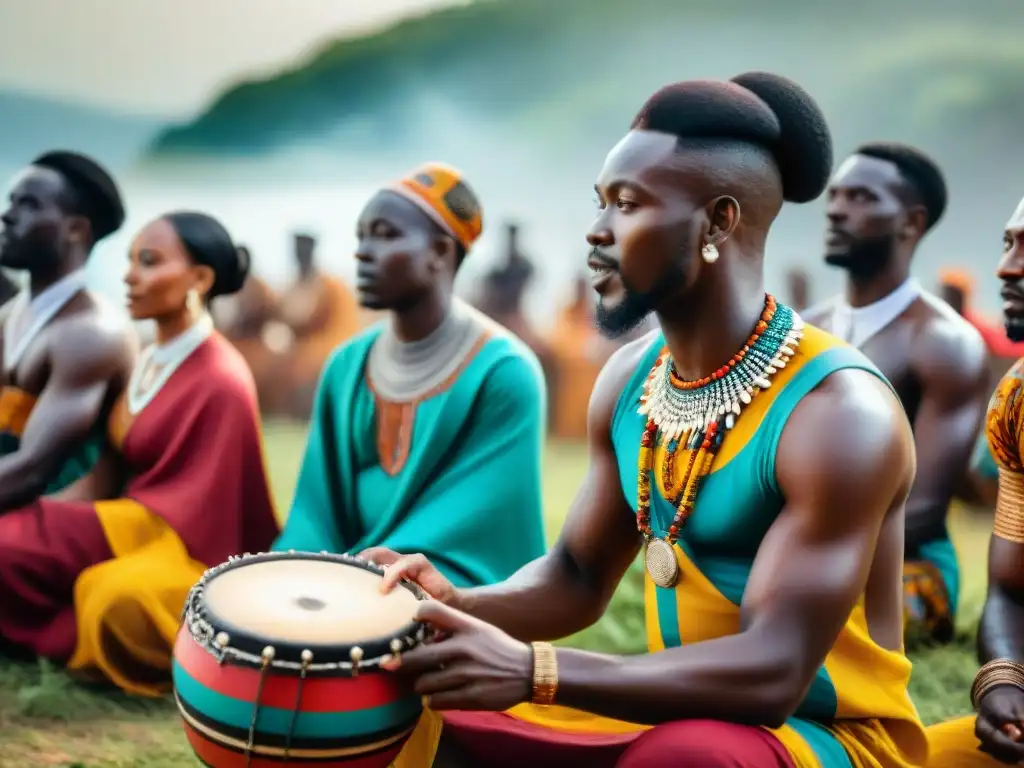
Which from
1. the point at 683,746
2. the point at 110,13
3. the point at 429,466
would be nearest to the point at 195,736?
the point at 683,746

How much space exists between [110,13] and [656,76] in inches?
384

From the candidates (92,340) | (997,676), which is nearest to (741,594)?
(997,676)

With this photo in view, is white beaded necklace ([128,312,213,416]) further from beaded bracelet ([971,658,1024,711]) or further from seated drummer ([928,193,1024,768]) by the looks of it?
beaded bracelet ([971,658,1024,711])

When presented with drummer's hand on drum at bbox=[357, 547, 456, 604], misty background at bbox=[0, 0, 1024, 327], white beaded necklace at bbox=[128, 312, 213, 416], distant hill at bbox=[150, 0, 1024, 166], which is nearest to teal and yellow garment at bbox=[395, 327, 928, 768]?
drummer's hand on drum at bbox=[357, 547, 456, 604]

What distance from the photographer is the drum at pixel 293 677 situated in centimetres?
205

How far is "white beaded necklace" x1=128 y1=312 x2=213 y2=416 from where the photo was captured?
15.4 ft

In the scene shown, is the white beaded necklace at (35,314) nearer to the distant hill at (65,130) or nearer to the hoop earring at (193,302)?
the hoop earring at (193,302)

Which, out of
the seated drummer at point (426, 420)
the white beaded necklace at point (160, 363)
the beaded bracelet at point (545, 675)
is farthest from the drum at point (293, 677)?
the white beaded necklace at point (160, 363)

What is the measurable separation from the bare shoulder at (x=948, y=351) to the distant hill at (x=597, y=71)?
53.7 feet

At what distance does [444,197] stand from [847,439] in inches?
104

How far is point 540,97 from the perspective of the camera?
23.0 meters

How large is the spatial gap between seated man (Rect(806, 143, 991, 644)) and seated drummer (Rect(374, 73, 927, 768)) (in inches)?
97.5

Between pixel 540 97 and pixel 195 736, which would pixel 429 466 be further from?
pixel 540 97

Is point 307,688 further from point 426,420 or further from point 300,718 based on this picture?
point 426,420
